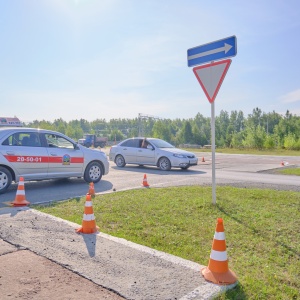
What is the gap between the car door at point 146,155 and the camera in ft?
50.2

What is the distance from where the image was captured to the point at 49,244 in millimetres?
4297

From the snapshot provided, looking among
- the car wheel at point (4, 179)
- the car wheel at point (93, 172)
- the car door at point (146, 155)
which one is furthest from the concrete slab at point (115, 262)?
the car door at point (146, 155)

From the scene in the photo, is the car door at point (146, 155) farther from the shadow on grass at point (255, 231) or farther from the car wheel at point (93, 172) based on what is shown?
the shadow on grass at point (255, 231)

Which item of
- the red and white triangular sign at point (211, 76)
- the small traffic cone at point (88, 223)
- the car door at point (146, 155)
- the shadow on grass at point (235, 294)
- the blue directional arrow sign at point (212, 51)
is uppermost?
the blue directional arrow sign at point (212, 51)

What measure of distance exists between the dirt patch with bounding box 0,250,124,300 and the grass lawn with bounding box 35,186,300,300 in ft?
4.17

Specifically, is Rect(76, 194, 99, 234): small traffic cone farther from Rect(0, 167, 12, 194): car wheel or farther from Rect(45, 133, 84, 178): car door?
Rect(45, 133, 84, 178): car door

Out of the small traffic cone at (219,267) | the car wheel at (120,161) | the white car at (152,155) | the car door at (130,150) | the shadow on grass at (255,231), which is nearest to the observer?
the small traffic cone at (219,267)

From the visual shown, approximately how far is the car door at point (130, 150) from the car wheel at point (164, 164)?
4.88 feet

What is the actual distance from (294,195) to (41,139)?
728 centimetres

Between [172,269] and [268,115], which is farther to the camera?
[268,115]

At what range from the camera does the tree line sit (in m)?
50.6

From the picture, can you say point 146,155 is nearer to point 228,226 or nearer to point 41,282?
point 228,226

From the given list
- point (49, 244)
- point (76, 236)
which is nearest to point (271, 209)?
point (76, 236)

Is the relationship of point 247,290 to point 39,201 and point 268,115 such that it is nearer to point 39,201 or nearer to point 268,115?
point 39,201
